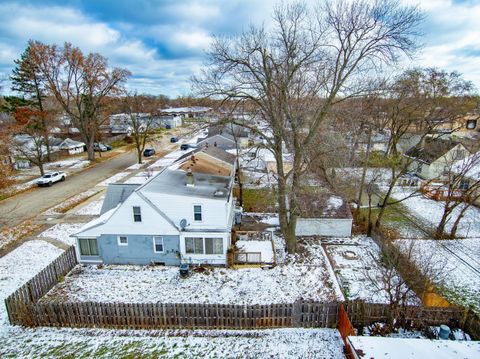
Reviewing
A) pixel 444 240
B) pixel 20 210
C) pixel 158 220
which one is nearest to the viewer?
pixel 158 220

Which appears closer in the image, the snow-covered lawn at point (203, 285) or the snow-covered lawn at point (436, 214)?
the snow-covered lawn at point (203, 285)

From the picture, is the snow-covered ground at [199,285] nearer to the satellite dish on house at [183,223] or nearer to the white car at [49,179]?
the satellite dish on house at [183,223]

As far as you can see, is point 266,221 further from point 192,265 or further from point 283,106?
point 283,106

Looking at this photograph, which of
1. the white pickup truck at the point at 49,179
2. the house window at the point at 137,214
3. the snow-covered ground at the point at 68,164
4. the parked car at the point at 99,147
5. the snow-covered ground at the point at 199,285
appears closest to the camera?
the snow-covered ground at the point at 199,285

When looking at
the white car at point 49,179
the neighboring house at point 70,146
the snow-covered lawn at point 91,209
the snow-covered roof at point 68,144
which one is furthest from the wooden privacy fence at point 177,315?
the snow-covered roof at point 68,144

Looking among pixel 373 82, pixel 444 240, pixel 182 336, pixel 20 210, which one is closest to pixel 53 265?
pixel 182 336

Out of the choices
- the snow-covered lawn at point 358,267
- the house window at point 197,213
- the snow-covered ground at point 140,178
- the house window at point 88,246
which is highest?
the house window at point 197,213

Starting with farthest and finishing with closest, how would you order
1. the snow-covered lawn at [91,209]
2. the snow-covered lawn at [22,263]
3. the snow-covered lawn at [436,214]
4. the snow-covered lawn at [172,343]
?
1. the snow-covered lawn at [91,209]
2. the snow-covered lawn at [436,214]
3. the snow-covered lawn at [22,263]
4. the snow-covered lawn at [172,343]

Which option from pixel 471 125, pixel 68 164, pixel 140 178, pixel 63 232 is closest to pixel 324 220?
pixel 63 232
